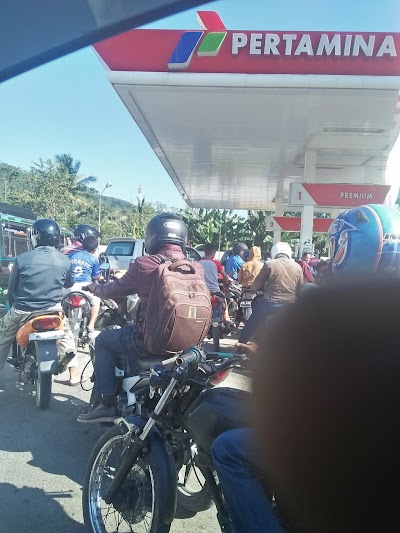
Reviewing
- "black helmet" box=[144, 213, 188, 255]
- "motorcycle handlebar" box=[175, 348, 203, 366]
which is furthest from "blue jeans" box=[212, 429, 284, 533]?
"black helmet" box=[144, 213, 188, 255]

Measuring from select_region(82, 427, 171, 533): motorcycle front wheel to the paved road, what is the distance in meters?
0.25

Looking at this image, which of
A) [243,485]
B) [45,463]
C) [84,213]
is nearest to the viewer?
[243,485]

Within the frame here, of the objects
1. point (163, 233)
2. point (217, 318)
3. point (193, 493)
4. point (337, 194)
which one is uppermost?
point (337, 194)

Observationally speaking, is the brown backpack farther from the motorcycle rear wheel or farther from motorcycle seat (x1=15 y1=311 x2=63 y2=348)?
motorcycle seat (x1=15 y1=311 x2=63 y2=348)

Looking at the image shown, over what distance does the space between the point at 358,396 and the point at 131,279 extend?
2276 millimetres

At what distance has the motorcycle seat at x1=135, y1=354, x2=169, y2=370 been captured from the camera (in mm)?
3225

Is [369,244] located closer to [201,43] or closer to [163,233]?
[163,233]

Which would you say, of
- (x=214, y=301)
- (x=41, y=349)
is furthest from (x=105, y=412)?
(x=214, y=301)

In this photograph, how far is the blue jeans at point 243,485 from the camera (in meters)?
1.73

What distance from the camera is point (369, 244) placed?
218 cm

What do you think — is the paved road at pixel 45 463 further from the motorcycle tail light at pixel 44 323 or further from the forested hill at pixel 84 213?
the forested hill at pixel 84 213

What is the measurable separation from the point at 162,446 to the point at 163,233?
1.65 meters

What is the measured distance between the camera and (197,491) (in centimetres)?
288

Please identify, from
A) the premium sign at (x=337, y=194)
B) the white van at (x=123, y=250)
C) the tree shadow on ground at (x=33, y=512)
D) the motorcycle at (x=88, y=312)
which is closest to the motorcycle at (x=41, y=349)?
the motorcycle at (x=88, y=312)
